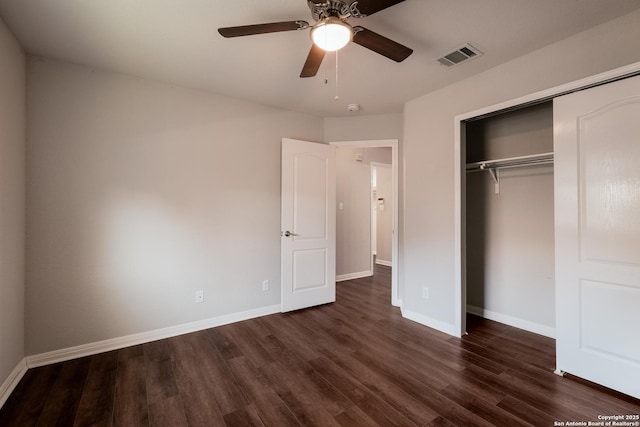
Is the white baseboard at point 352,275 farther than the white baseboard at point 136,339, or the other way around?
the white baseboard at point 352,275

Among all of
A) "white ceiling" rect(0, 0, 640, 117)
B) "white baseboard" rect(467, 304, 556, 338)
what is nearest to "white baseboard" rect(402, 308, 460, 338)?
"white baseboard" rect(467, 304, 556, 338)

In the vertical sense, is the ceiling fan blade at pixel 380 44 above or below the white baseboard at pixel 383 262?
above

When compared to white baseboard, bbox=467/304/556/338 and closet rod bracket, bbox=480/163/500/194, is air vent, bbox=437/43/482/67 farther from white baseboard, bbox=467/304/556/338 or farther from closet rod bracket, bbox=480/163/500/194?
white baseboard, bbox=467/304/556/338

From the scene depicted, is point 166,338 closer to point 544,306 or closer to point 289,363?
point 289,363

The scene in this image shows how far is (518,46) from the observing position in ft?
7.36

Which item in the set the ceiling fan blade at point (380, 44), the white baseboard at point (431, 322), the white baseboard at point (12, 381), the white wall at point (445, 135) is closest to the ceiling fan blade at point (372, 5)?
the ceiling fan blade at point (380, 44)

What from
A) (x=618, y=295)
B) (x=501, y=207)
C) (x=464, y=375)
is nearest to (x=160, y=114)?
(x=464, y=375)

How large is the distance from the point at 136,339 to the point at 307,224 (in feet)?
7.19

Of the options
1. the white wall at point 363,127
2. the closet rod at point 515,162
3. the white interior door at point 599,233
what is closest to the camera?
A: the white interior door at point 599,233

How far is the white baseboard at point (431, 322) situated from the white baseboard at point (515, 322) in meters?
0.78

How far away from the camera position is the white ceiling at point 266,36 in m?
1.83

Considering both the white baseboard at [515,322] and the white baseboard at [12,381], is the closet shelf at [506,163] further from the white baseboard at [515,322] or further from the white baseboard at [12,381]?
the white baseboard at [12,381]

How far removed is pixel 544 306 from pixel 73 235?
15.1ft

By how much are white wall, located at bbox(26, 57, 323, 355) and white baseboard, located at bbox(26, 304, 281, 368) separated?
0.18 ft
